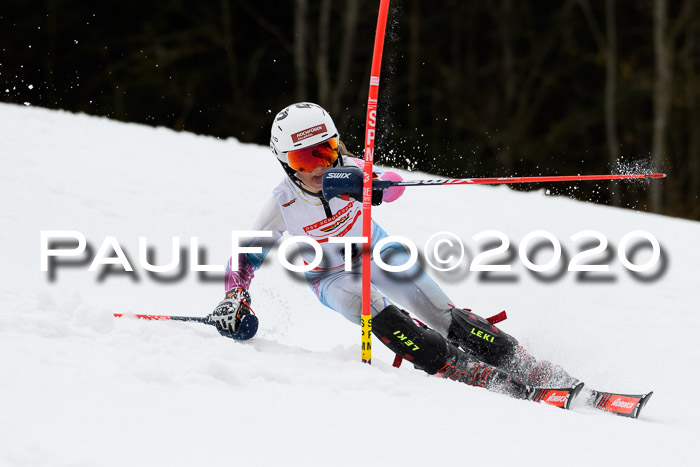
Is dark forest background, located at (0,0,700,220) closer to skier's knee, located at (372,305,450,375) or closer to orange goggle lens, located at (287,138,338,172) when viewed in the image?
orange goggle lens, located at (287,138,338,172)

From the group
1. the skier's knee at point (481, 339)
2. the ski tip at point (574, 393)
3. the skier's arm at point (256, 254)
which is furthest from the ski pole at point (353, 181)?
the ski tip at point (574, 393)

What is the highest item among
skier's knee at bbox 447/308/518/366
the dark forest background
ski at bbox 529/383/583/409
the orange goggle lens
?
the dark forest background

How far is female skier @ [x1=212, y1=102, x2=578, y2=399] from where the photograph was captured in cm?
383

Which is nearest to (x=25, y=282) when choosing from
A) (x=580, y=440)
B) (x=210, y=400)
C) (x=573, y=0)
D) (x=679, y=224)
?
(x=210, y=400)

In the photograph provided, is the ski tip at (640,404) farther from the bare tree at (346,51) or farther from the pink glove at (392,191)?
the bare tree at (346,51)

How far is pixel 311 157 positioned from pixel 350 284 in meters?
0.68

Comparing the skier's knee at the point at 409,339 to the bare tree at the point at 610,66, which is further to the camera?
the bare tree at the point at 610,66

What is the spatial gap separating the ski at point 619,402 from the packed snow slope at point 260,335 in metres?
0.11

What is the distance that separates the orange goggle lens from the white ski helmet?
26 mm

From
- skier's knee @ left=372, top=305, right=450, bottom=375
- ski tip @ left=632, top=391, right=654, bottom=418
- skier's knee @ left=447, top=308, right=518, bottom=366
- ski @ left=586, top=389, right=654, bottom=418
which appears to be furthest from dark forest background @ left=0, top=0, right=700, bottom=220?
skier's knee @ left=372, top=305, right=450, bottom=375

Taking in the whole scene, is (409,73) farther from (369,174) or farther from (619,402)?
(369,174)

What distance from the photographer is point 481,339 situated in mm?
4148

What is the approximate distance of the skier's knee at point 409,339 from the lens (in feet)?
12.3

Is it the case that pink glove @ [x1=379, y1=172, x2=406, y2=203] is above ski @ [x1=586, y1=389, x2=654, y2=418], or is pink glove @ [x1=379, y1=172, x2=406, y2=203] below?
above
